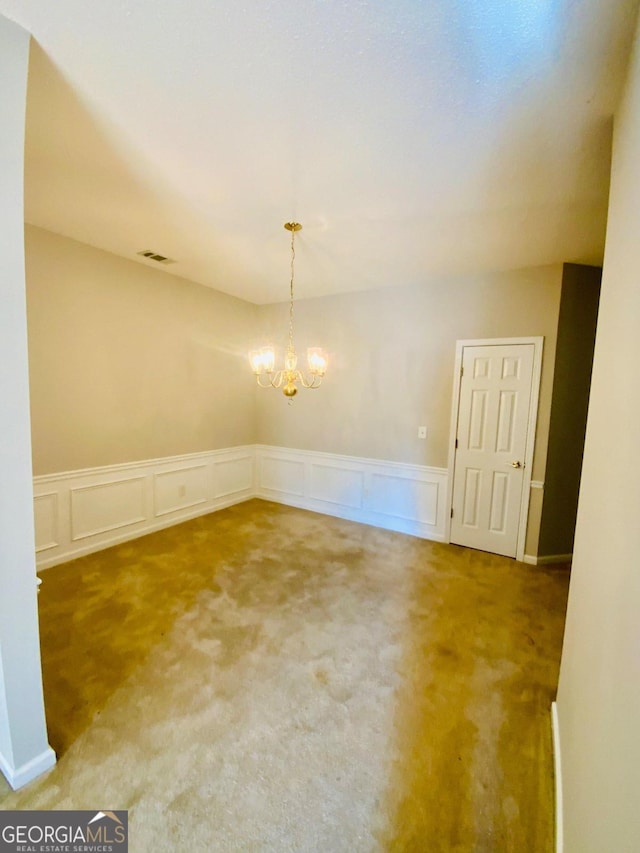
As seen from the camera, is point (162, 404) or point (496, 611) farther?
point (162, 404)

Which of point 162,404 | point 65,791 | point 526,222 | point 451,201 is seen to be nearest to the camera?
point 65,791

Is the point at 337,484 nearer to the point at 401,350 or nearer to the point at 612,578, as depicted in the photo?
the point at 401,350

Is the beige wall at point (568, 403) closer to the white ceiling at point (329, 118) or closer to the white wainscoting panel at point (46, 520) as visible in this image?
the white ceiling at point (329, 118)

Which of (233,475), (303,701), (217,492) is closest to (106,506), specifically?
(217,492)

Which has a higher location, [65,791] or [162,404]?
[162,404]

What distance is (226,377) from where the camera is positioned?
455 centimetres

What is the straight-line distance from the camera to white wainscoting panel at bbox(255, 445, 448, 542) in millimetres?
3830

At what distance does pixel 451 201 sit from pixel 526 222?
2.11 feet

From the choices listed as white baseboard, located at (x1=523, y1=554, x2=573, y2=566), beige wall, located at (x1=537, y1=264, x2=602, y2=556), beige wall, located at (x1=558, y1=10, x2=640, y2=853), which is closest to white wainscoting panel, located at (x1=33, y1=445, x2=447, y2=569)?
white baseboard, located at (x1=523, y1=554, x2=573, y2=566)

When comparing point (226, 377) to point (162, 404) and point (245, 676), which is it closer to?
point (162, 404)

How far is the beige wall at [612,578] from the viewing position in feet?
2.34

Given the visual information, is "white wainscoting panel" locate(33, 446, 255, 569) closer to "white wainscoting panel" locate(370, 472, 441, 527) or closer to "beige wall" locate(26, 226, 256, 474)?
"beige wall" locate(26, 226, 256, 474)

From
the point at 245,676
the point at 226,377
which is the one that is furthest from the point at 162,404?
the point at 245,676

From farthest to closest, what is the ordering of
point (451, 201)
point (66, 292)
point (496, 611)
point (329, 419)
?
point (329, 419) < point (66, 292) < point (496, 611) < point (451, 201)
